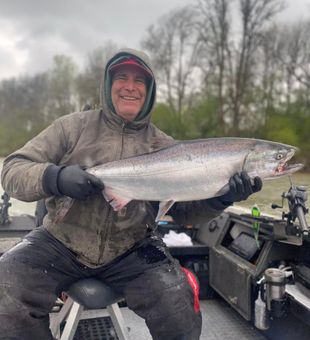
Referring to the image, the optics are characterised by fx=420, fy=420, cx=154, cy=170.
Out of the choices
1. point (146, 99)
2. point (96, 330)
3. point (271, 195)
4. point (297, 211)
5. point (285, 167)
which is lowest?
point (96, 330)

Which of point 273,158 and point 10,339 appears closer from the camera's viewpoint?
point 10,339

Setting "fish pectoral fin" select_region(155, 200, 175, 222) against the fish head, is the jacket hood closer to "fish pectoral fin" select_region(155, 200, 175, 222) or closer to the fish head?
"fish pectoral fin" select_region(155, 200, 175, 222)

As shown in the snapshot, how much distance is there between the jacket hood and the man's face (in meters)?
0.03

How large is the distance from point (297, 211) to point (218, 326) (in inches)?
57.0

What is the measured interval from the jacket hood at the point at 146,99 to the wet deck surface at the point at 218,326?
71.4 inches

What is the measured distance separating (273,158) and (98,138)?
110cm

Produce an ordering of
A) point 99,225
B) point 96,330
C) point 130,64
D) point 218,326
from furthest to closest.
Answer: point 218,326 < point 96,330 < point 130,64 < point 99,225

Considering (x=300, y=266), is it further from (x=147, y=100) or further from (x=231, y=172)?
(x=147, y=100)

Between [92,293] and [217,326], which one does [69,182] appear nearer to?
[92,293]

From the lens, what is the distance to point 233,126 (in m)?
22.1

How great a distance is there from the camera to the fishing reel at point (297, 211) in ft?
9.46

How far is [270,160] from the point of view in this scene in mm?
2361

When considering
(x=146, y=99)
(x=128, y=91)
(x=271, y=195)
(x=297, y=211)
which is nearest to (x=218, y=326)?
(x=271, y=195)

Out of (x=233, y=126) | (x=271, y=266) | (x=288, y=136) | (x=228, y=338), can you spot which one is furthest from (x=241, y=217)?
(x=233, y=126)
